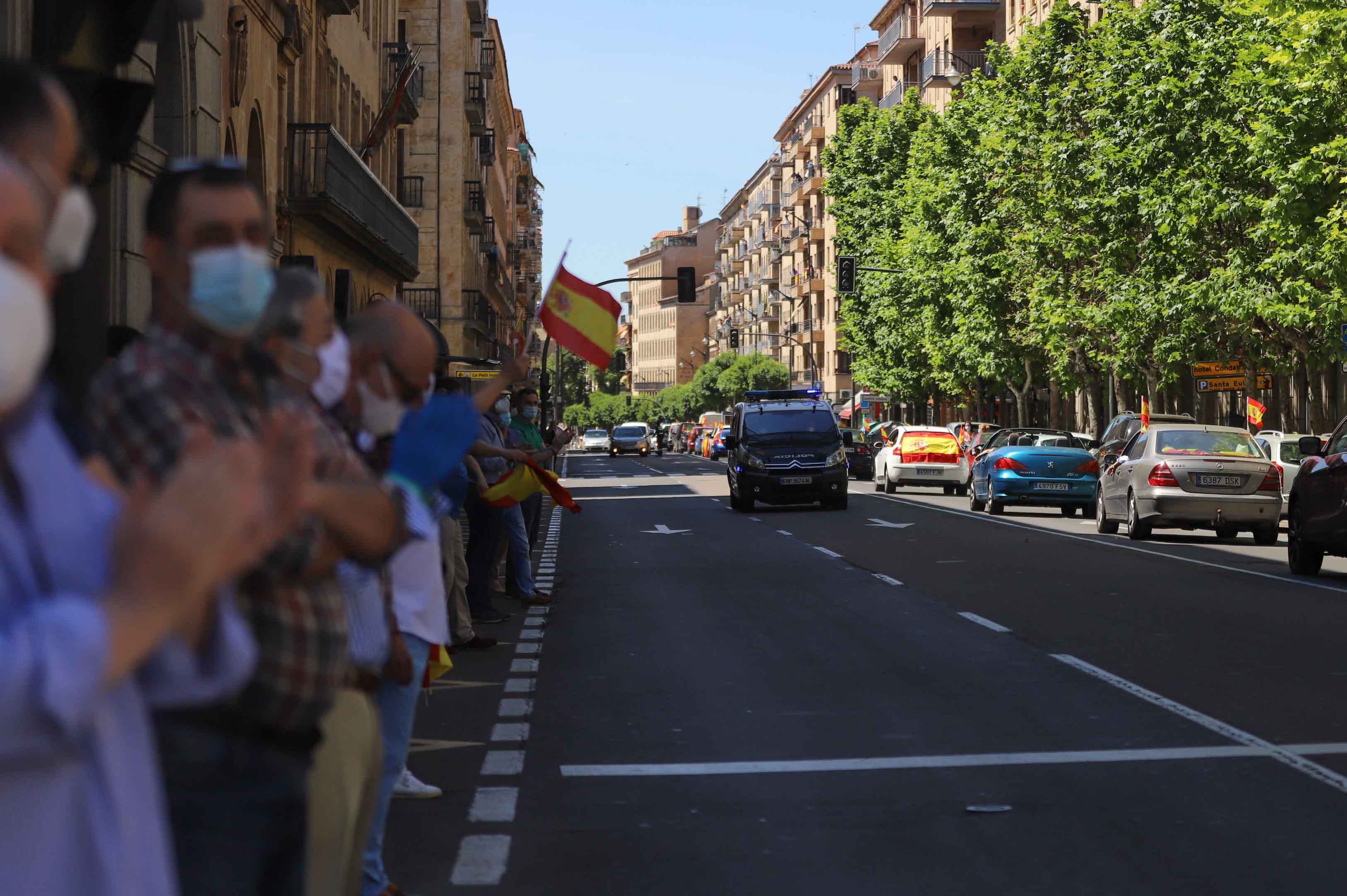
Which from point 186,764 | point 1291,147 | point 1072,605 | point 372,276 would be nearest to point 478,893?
point 186,764

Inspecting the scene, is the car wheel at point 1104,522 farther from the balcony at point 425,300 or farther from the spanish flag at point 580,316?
the balcony at point 425,300

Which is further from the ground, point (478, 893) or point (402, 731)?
point (402, 731)

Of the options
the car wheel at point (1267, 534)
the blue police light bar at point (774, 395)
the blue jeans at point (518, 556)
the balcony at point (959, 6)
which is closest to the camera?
the blue jeans at point (518, 556)

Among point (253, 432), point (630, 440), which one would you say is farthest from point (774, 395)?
point (630, 440)

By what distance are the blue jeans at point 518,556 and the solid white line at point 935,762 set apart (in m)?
7.66

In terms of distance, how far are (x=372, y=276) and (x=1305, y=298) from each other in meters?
17.5

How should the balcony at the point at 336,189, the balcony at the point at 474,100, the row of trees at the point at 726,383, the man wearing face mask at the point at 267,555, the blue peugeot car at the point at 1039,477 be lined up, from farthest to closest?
the row of trees at the point at 726,383 → the balcony at the point at 474,100 → the blue peugeot car at the point at 1039,477 → the balcony at the point at 336,189 → the man wearing face mask at the point at 267,555

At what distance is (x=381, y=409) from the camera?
4.15 meters

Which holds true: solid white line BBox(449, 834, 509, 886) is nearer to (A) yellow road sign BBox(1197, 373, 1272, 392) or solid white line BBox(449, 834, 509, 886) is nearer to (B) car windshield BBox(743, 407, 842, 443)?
(B) car windshield BBox(743, 407, 842, 443)

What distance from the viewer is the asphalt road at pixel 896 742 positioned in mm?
6434

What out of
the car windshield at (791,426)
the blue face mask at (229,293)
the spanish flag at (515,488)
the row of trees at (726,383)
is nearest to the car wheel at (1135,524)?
the car windshield at (791,426)

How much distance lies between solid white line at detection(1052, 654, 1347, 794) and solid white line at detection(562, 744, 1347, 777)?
3.1 inches

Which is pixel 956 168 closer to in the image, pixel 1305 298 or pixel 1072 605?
pixel 1305 298

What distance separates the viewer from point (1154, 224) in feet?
139
